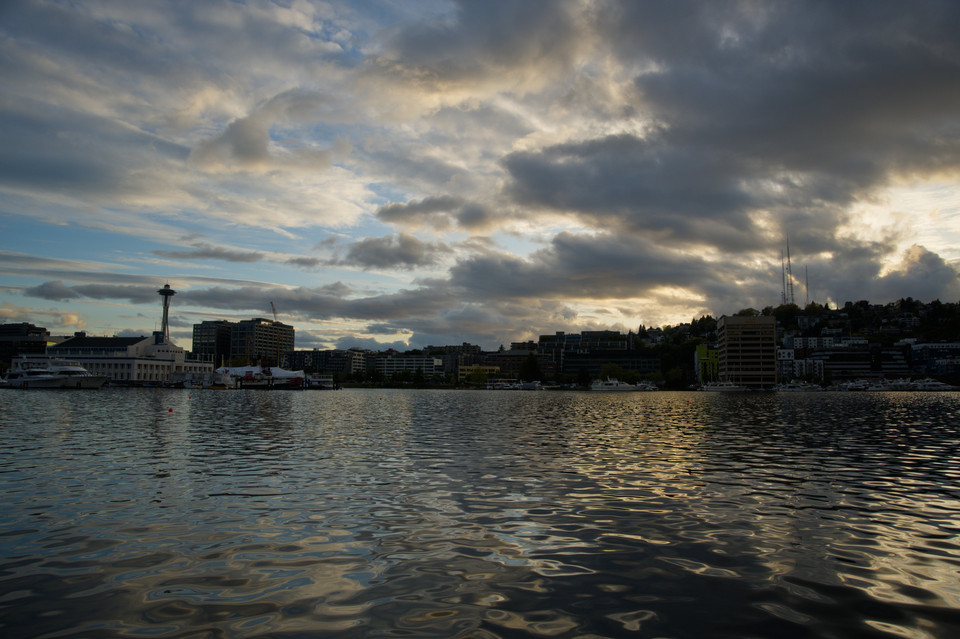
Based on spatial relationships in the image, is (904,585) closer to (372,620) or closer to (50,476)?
(372,620)

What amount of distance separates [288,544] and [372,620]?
5.28 metres

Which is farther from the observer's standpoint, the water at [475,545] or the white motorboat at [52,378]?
the white motorboat at [52,378]

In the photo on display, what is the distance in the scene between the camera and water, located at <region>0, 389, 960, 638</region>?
9641 mm

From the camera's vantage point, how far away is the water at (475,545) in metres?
9.64

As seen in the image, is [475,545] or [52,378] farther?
[52,378]

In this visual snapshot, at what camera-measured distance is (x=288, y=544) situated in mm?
13914

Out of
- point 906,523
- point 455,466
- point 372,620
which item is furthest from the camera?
point 455,466

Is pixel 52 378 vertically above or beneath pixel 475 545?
above

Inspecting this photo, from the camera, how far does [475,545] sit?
Result: 13.9 m

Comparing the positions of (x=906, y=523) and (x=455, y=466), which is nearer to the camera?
(x=906, y=523)

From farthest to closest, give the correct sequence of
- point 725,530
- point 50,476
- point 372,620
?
point 50,476 < point 725,530 < point 372,620

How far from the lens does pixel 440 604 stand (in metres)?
10.1

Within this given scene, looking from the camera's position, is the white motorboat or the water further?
the white motorboat

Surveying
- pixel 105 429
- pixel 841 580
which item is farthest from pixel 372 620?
pixel 105 429
